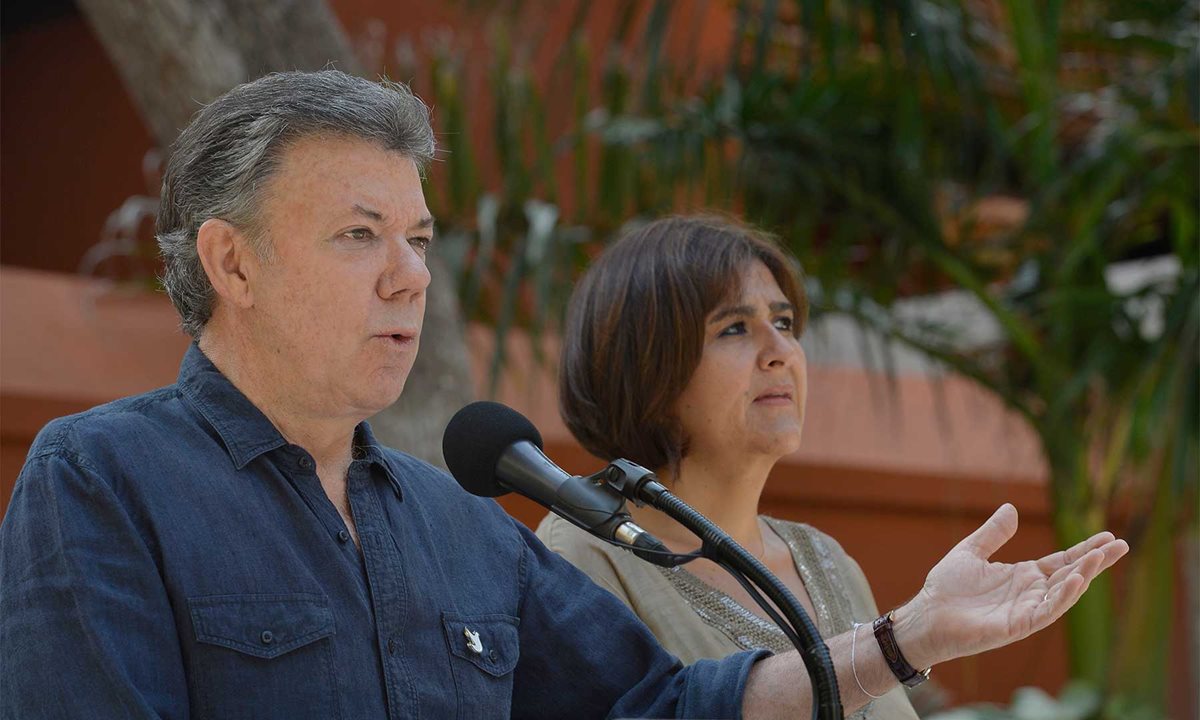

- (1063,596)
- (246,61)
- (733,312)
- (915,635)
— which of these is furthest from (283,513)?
(246,61)

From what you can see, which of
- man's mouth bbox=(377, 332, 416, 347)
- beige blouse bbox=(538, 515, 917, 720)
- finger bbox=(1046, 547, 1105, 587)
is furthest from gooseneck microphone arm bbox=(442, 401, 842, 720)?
beige blouse bbox=(538, 515, 917, 720)

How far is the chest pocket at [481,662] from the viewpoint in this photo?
66.9 inches

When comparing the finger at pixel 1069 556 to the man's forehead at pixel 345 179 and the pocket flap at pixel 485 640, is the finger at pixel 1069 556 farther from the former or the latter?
the man's forehead at pixel 345 179

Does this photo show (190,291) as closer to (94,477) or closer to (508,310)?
(94,477)

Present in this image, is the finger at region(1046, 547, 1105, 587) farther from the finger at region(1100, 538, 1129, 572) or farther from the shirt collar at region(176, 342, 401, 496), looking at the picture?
the shirt collar at region(176, 342, 401, 496)

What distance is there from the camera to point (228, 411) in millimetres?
1658

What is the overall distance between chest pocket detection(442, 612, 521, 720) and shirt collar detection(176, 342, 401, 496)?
0.28 metres

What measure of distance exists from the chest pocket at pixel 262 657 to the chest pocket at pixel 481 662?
18 centimetres

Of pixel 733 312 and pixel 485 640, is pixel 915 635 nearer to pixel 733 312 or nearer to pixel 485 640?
pixel 485 640

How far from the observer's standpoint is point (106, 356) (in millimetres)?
5051

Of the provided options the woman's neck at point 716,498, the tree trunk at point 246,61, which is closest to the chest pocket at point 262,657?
the woman's neck at point 716,498

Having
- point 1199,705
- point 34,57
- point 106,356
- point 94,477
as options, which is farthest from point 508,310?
point 1199,705

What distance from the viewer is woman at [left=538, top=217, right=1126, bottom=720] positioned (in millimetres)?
2248

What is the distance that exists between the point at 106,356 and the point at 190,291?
11.6ft
